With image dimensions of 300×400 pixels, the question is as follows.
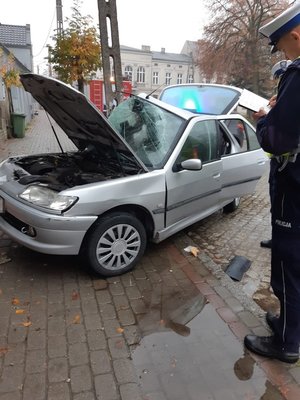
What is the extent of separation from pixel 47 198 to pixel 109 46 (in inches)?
228

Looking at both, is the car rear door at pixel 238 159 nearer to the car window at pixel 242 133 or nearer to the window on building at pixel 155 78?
the car window at pixel 242 133

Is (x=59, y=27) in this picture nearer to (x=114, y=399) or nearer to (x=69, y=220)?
(x=69, y=220)

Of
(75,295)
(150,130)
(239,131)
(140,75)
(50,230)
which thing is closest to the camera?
(50,230)

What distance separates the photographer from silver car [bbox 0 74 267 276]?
11.0 ft

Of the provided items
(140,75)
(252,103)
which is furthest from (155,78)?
(252,103)

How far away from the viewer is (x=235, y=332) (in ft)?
9.71

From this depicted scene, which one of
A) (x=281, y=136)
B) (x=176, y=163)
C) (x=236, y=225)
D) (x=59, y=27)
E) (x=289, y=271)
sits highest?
(x=59, y=27)

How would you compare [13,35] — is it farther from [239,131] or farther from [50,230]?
[50,230]

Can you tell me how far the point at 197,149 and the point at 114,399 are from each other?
114 inches

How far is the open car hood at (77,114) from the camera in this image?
133 inches

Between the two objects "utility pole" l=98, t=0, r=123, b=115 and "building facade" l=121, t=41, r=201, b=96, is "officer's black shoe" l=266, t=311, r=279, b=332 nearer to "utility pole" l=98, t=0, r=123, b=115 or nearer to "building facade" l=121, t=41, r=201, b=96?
"utility pole" l=98, t=0, r=123, b=115

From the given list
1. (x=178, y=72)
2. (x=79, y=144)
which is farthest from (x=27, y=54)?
(x=178, y=72)

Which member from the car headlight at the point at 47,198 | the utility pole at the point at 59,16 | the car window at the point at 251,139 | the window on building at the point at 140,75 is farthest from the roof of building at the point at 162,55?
the car headlight at the point at 47,198

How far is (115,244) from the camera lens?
3594mm
